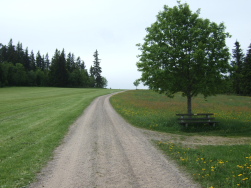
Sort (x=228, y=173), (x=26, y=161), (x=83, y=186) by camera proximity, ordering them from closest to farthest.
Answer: (x=83, y=186) < (x=228, y=173) < (x=26, y=161)

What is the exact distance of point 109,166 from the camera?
24.0 ft

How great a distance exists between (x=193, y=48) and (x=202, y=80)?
8.11ft

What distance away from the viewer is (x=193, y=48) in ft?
48.3

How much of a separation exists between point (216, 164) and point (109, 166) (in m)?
3.86

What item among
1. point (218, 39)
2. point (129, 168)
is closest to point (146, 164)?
point (129, 168)

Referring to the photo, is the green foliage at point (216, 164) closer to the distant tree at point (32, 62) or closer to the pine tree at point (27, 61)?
the pine tree at point (27, 61)

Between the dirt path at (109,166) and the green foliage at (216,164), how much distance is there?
554 mm

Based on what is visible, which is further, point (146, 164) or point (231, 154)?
point (231, 154)

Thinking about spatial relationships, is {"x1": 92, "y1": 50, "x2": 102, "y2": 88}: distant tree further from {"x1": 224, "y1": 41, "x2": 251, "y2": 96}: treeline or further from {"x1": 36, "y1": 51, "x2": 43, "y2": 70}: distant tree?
{"x1": 224, "y1": 41, "x2": 251, "y2": 96}: treeline

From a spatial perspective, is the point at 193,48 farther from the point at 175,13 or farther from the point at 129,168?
the point at 129,168

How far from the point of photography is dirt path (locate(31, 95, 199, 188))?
592cm

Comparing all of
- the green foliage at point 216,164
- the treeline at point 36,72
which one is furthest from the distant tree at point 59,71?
the green foliage at point 216,164

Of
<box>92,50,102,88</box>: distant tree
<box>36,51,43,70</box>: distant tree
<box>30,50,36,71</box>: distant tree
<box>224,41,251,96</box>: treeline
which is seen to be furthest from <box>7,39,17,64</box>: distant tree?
<box>224,41,251,96</box>: treeline

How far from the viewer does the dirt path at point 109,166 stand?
5.92 meters
